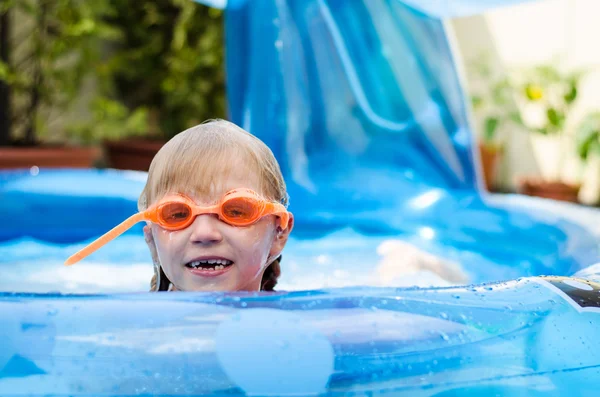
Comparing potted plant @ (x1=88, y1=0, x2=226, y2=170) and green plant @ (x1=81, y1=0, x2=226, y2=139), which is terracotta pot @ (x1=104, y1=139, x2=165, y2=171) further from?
green plant @ (x1=81, y1=0, x2=226, y2=139)

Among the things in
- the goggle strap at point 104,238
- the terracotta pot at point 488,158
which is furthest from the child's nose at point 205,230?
the terracotta pot at point 488,158

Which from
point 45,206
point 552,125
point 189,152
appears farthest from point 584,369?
point 552,125

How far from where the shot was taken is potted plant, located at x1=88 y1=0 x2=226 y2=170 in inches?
258

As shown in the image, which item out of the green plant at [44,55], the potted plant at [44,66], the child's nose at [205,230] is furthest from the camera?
the green plant at [44,55]

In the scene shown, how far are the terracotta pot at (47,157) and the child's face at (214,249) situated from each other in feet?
11.5

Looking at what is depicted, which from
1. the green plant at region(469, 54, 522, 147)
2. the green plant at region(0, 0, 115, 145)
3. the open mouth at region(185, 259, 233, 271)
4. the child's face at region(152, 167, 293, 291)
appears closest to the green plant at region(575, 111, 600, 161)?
the green plant at region(469, 54, 522, 147)

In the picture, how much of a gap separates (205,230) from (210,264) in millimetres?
76

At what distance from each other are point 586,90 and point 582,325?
655 cm

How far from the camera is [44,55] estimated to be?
19.4 feet

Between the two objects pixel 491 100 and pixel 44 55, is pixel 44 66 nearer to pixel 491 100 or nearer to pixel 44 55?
pixel 44 55

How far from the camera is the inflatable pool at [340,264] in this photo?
4.00 feet

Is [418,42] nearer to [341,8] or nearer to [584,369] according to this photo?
[341,8]

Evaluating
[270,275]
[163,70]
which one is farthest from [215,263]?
[163,70]

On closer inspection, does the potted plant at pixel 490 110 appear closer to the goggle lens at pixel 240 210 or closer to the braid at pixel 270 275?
the braid at pixel 270 275
